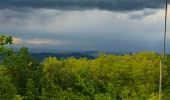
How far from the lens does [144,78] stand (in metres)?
143

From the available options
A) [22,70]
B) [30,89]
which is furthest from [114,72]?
[30,89]

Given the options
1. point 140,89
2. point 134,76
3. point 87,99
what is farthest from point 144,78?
point 87,99

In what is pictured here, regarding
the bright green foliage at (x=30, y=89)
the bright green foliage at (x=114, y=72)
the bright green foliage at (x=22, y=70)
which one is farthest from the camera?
the bright green foliage at (x=114, y=72)

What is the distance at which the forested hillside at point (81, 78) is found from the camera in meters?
41.1

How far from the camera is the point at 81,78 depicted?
1491 inches

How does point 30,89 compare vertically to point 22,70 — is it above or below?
below

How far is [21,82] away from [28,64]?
5078 mm

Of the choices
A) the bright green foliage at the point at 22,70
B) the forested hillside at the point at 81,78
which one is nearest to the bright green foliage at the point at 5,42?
the forested hillside at the point at 81,78

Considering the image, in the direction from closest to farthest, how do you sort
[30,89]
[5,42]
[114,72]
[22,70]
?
[5,42], [30,89], [22,70], [114,72]

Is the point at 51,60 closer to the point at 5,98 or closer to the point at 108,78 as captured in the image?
the point at 108,78

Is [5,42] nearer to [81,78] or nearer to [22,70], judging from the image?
[81,78]

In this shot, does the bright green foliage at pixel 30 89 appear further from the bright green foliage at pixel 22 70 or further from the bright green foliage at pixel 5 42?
the bright green foliage at pixel 5 42

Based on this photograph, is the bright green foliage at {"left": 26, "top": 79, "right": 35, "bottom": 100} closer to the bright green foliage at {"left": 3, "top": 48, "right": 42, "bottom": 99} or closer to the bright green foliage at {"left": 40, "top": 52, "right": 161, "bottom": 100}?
the bright green foliage at {"left": 3, "top": 48, "right": 42, "bottom": 99}

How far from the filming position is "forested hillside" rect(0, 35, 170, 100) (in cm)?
4115
